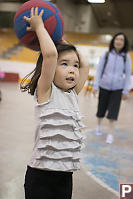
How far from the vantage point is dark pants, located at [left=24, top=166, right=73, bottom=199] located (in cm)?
100

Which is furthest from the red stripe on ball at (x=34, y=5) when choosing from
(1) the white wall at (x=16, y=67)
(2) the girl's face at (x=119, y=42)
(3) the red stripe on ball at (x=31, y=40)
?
(1) the white wall at (x=16, y=67)

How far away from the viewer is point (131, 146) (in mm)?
2734

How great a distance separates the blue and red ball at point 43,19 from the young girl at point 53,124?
48 mm

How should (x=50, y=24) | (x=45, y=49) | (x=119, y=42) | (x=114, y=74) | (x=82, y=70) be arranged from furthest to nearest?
(x=114, y=74) < (x=119, y=42) < (x=82, y=70) < (x=50, y=24) < (x=45, y=49)

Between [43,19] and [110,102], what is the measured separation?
1.94 metres

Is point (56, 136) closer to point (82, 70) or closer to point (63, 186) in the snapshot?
point (63, 186)

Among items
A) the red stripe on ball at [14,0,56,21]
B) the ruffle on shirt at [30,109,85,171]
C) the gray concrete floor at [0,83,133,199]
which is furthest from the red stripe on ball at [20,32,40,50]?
the gray concrete floor at [0,83,133,199]

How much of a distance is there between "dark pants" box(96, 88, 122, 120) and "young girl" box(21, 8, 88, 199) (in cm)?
178

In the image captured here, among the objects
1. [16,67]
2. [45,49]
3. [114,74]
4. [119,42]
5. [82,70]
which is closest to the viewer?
[45,49]

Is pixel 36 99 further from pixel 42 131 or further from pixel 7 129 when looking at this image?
pixel 7 129

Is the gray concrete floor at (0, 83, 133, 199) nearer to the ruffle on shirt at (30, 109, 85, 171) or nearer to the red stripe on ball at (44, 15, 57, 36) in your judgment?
the ruffle on shirt at (30, 109, 85, 171)

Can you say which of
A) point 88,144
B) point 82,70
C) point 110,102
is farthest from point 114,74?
point 82,70

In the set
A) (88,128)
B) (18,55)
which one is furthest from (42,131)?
(18,55)

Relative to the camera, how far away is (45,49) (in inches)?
36.3
